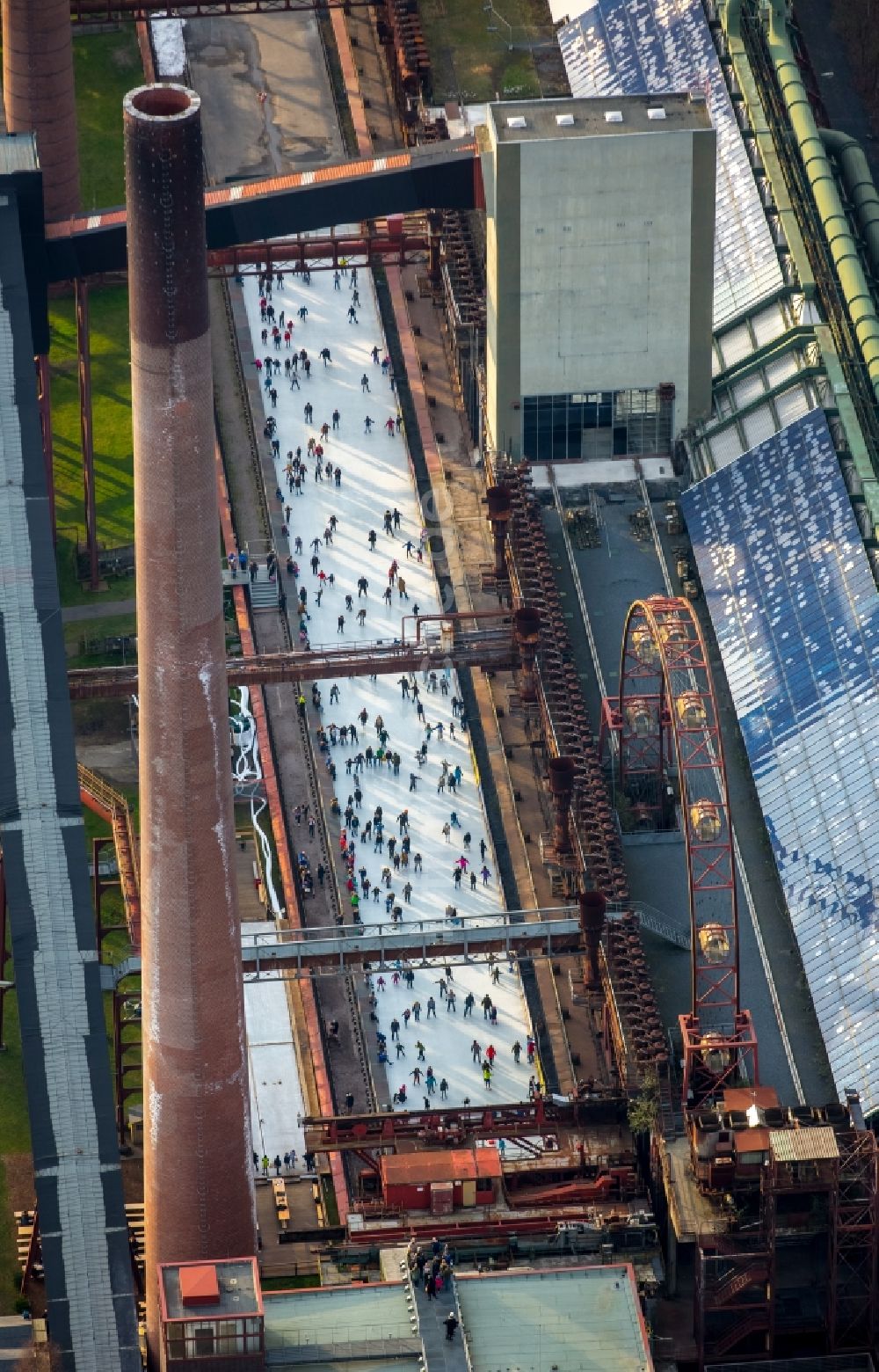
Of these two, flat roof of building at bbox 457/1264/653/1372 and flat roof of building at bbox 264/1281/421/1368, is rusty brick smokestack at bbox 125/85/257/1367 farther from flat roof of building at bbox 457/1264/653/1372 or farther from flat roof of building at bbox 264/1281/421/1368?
flat roof of building at bbox 457/1264/653/1372

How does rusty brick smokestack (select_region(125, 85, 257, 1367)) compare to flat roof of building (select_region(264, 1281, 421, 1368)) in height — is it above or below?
above

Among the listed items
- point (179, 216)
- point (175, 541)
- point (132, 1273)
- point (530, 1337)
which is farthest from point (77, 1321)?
point (179, 216)

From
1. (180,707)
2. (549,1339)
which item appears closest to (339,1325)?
(549,1339)

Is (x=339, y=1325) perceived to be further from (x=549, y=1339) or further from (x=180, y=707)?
(x=180, y=707)

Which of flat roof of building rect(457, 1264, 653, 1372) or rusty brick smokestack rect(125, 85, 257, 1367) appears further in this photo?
flat roof of building rect(457, 1264, 653, 1372)

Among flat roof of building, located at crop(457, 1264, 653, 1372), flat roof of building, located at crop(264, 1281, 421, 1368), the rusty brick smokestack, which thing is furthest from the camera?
flat roof of building, located at crop(457, 1264, 653, 1372)

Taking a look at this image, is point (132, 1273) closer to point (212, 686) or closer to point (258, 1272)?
point (258, 1272)

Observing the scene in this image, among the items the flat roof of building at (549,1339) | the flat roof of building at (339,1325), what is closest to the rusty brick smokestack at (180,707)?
the flat roof of building at (339,1325)

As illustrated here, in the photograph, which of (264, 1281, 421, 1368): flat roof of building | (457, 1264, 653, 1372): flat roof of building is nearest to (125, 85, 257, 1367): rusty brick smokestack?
(264, 1281, 421, 1368): flat roof of building

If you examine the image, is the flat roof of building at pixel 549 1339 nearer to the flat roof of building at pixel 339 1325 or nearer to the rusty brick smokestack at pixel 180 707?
the flat roof of building at pixel 339 1325
